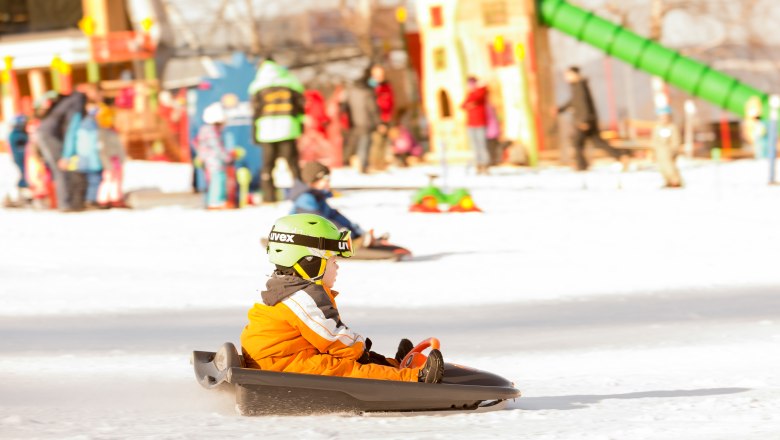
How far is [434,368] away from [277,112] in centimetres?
1014

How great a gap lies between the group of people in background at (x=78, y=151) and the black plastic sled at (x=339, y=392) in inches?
426

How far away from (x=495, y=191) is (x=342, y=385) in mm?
12693

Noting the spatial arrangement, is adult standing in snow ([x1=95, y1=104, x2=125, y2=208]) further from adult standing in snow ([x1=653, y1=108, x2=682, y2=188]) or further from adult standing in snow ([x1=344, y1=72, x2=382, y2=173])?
adult standing in snow ([x1=653, y1=108, x2=682, y2=188])

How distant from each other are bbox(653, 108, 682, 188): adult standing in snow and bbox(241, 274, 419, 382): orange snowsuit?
12488mm

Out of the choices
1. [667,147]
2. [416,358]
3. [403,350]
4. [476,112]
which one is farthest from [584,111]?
[416,358]

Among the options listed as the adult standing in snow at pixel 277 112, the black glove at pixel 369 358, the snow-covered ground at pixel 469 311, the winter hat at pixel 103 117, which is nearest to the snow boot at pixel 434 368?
the snow-covered ground at pixel 469 311

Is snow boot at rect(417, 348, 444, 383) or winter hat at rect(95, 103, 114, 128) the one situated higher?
winter hat at rect(95, 103, 114, 128)

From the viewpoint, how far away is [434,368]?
4.82 m

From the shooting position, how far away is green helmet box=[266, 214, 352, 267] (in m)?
4.90

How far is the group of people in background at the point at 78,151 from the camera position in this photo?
15273mm

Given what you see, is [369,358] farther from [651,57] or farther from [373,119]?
[651,57]

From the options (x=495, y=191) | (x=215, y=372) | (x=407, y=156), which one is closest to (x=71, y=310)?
(x=215, y=372)

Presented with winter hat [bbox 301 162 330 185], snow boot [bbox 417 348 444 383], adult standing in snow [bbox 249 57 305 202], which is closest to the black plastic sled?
snow boot [bbox 417 348 444 383]

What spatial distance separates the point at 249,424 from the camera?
4.66 m
